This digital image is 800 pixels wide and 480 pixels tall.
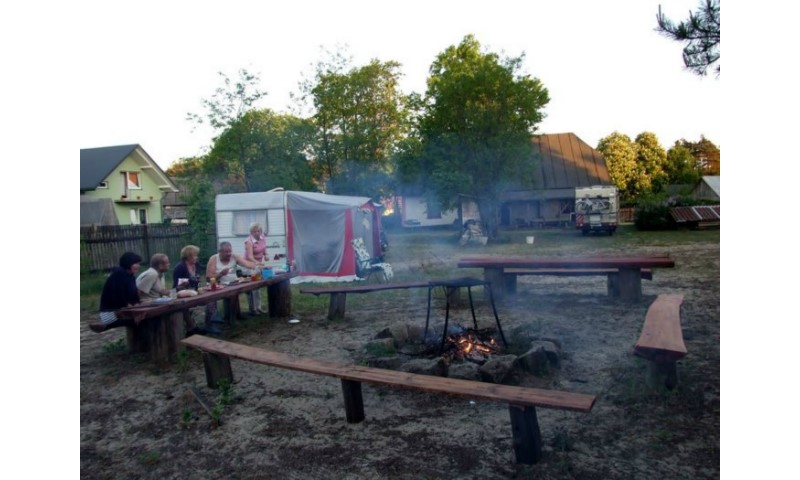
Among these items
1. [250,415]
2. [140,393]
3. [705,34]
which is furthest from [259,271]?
[705,34]

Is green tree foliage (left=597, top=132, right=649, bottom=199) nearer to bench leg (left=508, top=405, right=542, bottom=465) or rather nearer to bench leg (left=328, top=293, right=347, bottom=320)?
bench leg (left=328, top=293, right=347, bottom=320)

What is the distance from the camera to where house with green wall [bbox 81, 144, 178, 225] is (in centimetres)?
2719

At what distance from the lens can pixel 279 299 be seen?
7820mm

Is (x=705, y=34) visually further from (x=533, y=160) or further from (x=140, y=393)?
(x=533, y=160)

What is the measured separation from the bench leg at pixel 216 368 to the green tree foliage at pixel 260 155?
17.2 m

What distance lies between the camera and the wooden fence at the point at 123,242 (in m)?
13.7

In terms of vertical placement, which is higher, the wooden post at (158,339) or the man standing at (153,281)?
the man standing at (153,281)

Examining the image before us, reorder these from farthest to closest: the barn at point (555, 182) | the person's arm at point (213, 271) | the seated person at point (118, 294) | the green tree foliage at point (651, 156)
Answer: the green tree foliage at point (651, 156) < the barn at point (555, 182) < the person's arm at point (213, 271) < the seated person at point (118, 294)

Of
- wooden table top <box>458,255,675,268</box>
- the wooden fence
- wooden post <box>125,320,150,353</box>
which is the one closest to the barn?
the wooden fence

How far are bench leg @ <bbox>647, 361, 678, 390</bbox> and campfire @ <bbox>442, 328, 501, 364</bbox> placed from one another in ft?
4.65

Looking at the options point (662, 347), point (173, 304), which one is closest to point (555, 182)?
point (173, 304)

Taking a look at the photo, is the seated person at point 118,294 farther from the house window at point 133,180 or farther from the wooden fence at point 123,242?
the house window at point 133,180

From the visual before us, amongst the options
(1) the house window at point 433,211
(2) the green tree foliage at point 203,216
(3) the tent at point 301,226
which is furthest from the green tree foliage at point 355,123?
(3) the tent at point 301,226

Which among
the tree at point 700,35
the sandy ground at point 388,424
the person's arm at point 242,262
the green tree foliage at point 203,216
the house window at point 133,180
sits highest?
the house window at point 133,180
